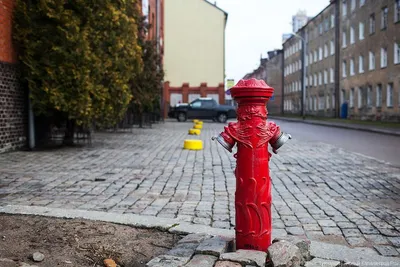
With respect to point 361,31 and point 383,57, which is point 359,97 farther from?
point 361,31

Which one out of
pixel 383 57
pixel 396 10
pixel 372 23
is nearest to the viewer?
pixel 396 10

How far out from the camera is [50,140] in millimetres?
13445

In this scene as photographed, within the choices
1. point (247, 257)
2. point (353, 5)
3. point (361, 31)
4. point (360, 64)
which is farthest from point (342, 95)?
point (247, 257)

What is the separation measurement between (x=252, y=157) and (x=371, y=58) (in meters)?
39.1

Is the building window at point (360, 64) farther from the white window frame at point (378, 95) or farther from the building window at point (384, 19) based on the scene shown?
the building window at point (384, 19)

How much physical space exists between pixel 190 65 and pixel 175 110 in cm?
1439

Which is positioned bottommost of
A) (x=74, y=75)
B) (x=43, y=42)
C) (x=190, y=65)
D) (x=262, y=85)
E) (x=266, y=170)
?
(x=266, y=170)

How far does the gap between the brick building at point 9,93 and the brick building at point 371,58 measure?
29.3 meters

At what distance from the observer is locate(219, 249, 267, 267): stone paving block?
3.14 m

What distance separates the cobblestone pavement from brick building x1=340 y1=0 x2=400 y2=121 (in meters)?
26.5

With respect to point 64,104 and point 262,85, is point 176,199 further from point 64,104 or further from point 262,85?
point 64,104

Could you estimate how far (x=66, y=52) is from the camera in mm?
10891

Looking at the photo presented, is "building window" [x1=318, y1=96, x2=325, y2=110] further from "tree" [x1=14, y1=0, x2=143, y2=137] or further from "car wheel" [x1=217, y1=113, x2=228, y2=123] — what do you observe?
"tree" [x1=14, y1=0, x2=143, y2=137]

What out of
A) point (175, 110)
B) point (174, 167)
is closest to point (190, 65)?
point (175, 110)
